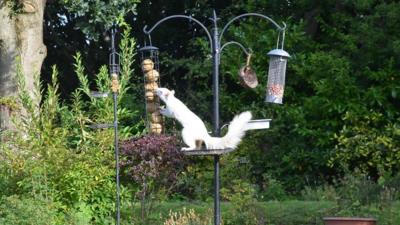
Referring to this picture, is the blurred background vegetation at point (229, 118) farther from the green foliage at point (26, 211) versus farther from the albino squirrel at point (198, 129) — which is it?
the albino squirrel at point (198, 129)

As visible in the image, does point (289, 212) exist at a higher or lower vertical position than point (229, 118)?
lower

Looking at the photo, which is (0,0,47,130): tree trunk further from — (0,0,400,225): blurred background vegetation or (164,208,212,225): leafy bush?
(164,208,212,225): leafy bush

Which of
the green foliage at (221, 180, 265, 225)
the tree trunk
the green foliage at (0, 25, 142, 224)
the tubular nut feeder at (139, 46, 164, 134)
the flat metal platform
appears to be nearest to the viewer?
the flat metal platform

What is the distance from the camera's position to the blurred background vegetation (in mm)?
11578

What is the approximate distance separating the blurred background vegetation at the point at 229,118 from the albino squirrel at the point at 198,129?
99.1 inches

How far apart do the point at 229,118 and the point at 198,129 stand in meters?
8.22

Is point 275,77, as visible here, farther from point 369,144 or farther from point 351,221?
point 369,144

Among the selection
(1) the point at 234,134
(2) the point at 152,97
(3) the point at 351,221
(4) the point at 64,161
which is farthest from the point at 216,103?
(4) the point at 64,161

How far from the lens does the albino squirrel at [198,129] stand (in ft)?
27.1

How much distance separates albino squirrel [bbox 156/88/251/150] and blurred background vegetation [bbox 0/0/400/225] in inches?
99.1

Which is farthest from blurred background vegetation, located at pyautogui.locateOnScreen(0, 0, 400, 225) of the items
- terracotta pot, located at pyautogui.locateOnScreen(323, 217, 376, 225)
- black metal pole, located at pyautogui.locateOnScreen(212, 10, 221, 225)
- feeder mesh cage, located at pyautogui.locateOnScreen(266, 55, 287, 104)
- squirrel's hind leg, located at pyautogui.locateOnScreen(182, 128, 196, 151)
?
black metal pole, located at pyautogui.locateOnScreen(212, 10, 221, 225)

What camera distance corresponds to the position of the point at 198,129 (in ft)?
28.3

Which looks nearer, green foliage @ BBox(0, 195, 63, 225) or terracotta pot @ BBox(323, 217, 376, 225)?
terracotta pot @ BBox(323, 217, 376, 225)

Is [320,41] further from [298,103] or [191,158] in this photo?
[191,158]
